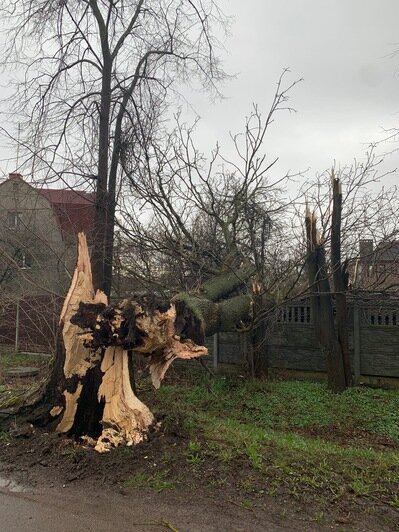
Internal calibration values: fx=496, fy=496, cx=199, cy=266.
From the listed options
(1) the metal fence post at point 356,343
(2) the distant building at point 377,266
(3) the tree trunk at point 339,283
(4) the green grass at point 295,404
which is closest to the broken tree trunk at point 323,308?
(3) the tree trunk at point 339,283

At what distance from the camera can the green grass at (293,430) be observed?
12.6 ft

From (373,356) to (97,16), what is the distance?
896cm

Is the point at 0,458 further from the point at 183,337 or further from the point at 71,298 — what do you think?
the point at 183,337

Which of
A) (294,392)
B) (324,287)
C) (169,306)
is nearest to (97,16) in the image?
(324,287)

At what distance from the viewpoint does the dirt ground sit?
329 cm

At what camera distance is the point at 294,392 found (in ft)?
30.5

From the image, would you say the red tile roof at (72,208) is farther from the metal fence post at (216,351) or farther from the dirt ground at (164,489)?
the dirt ground at (164,489)

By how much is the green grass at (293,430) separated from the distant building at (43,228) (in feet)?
11.8

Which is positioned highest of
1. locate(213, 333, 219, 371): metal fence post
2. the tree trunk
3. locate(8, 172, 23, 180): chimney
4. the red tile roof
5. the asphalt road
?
locate(8, 172, 23, 180): chimney

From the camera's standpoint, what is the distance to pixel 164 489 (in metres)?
3.79

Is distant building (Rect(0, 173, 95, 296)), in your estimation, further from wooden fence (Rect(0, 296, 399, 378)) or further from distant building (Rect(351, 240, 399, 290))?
distant building (Rect(351, 240, 399, 290))

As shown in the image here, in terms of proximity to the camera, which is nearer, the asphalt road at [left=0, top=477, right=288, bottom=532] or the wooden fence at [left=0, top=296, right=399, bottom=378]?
the asphalt road at [left=0, top=477, right=288, bottom=532]

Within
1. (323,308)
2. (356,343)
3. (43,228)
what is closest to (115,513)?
(323,308)

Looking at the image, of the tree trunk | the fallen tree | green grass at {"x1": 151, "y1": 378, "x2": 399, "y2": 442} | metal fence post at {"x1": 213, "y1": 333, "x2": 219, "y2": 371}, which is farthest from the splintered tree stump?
metal fence post at {"x1": 213, "y1": 333, "x2": 219, "y2": 371}
